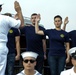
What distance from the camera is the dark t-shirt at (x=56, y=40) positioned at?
25.2 ft

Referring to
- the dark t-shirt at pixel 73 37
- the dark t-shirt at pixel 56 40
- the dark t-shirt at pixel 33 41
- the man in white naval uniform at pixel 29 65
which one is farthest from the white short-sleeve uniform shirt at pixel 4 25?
the dark t-shirt at pixel 73 37

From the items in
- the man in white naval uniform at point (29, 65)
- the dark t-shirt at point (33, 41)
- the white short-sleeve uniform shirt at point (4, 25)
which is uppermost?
the white short-sleeve uniform shirt at point (4, 25)

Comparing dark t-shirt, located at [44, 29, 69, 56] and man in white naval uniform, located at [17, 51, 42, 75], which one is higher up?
dark t-shirt, located at [44, 29, 69, 56]

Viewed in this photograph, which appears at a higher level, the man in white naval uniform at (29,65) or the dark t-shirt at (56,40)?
the dark t-shirt at (56,40)

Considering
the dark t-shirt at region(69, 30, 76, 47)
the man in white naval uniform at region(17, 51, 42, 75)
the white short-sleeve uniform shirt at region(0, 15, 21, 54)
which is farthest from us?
the dark t-shirt at region(69, 30, 76, 47)

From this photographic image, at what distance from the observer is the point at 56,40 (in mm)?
7746

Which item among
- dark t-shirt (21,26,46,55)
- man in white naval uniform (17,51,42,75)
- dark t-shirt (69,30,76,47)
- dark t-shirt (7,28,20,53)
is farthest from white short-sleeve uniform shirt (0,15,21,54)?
dark t-shirt (69,30,76,47)

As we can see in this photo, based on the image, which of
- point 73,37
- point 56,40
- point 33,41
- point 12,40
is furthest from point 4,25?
point 73,37

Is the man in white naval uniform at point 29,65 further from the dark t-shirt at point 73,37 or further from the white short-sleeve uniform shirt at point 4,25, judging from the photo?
the dark t-shirt at point 73,37

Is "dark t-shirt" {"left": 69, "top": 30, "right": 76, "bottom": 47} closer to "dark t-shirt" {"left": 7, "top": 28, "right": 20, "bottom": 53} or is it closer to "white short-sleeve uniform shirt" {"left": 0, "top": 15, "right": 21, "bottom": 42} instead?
"dark t-shirt" {"left": 7, "top": 28, "right": 20, "bottom": 53}

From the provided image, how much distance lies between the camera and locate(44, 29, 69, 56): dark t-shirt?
7680 mm

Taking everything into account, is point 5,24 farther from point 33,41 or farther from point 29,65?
point 33,41

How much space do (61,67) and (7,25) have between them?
1790mm

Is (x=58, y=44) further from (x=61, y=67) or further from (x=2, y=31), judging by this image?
(x=2, y=31)
